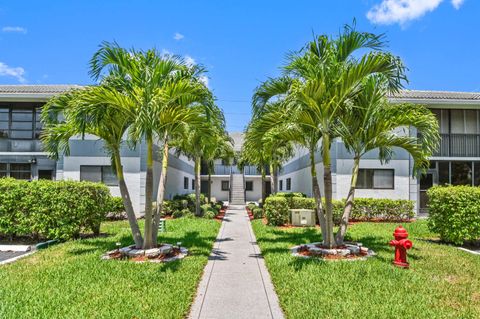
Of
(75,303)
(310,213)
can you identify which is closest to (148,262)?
(75,303)

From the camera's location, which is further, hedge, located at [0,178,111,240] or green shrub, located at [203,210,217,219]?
green shrub, located at [203,210,217,219]

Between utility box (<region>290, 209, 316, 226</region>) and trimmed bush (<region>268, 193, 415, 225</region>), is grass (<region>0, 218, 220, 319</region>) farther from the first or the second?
trimmed bush (<region>268, 193, 415, 225</region>)

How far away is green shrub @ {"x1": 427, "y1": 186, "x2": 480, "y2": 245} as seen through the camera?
10.1m

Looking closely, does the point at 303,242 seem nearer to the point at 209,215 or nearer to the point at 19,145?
the point at 209,215

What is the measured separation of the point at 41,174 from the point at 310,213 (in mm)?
14599

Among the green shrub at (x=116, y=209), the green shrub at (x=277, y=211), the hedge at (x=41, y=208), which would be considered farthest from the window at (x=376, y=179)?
the hedge at (x=41, y=208)

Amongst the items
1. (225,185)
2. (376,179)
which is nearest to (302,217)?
(376,179)

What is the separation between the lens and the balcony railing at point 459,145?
1877cm

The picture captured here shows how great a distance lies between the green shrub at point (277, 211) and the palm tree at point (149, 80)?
7313 millimetres

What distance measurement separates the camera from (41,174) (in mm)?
19828

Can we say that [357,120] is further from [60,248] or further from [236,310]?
[60,248]

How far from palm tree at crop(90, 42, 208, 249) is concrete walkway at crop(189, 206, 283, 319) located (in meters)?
2.01

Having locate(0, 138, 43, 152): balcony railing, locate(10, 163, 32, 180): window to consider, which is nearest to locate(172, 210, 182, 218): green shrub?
locate(0, 138, 43, 152): balcony railing

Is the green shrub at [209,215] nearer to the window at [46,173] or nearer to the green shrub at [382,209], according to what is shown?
the green shrub at [382,209]
